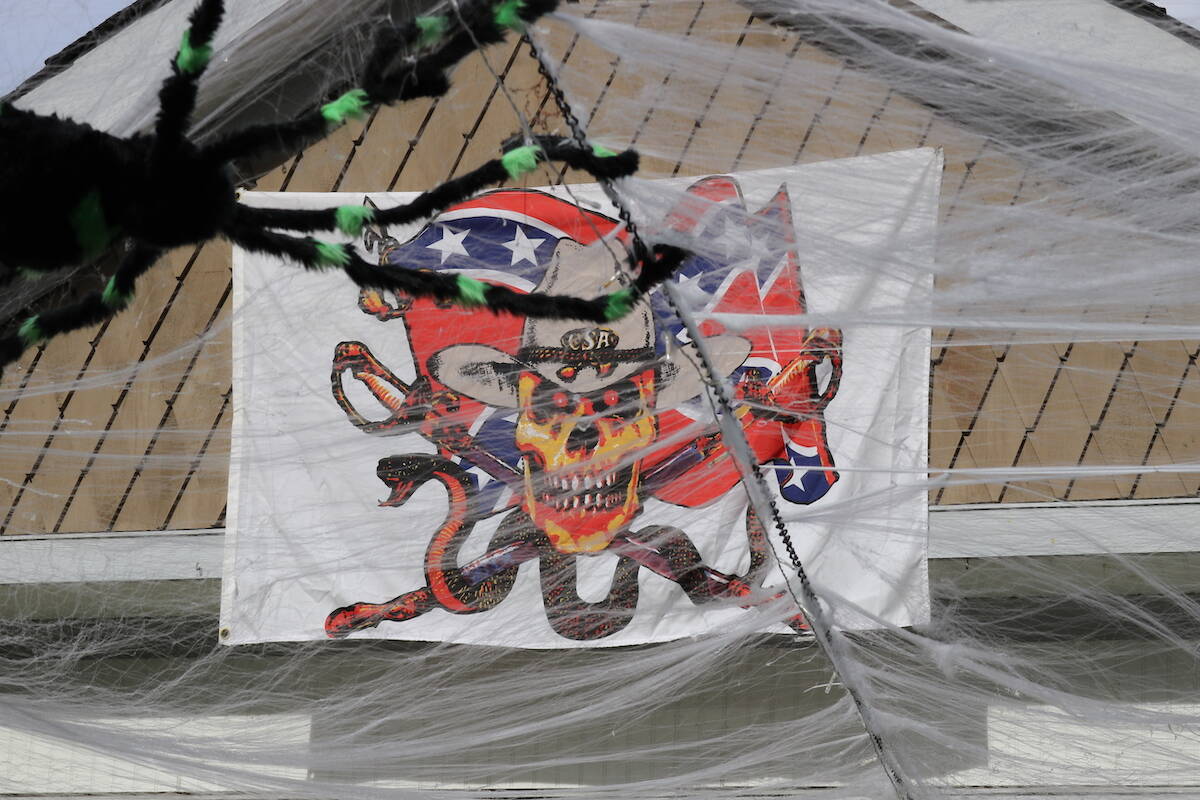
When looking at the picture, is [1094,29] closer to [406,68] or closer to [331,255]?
[406,68]

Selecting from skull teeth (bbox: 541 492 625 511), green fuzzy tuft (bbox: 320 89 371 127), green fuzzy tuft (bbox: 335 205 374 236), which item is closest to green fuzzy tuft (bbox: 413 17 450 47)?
green fuzzy tuft (bbox: 320 89 371 127)

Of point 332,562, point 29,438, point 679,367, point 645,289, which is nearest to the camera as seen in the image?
point 645,289

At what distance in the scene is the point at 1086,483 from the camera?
4.95 meters

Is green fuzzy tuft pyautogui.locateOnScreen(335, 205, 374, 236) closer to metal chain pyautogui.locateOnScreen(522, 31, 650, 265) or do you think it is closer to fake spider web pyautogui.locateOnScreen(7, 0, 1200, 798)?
metal chain pyautogui.locateOnScreen(522, 31, 650, 265)

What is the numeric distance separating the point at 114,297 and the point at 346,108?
0.57 m

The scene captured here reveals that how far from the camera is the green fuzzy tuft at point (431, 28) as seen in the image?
1.94 m

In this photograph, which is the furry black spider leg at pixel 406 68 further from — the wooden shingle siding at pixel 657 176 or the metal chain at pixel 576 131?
the wooden shingle siding at pixel 657 176

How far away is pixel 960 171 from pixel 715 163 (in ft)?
2.77

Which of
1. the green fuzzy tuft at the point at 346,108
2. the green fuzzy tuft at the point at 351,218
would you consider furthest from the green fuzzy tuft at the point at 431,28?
the green fuzzy tuft at the point at 351,218

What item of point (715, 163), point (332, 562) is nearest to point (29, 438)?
point (332, 562)

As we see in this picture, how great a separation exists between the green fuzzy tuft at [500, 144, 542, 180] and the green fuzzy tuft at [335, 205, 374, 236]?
0.80 ft

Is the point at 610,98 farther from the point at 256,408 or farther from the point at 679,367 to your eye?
the point at 256,408

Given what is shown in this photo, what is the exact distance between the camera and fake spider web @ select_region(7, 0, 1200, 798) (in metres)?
3.88

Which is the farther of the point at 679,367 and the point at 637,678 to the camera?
the point at 637,678
